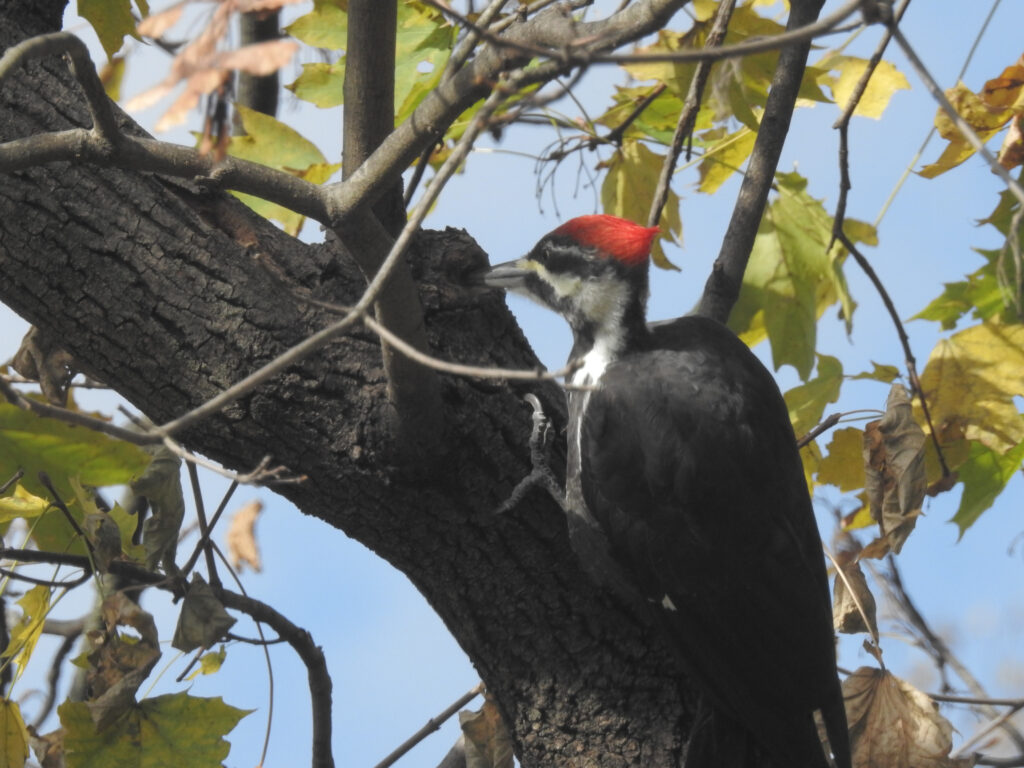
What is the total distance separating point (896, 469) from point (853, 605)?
0.31m

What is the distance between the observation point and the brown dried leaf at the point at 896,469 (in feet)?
7.70

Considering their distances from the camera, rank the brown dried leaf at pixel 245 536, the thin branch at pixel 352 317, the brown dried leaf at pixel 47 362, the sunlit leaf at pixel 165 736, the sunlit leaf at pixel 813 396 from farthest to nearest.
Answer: the brown dried leaf at pixel 245 536
the sunlit leaf at pixel 813 396
the brown dried leaf at pixel 47 362
the sunlit leaf at pixel 165 736
the thin branch at pixel 352 317

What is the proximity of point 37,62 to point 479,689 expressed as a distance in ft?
5.75

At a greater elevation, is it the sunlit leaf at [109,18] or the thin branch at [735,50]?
the sunlit leaf at [109,18]

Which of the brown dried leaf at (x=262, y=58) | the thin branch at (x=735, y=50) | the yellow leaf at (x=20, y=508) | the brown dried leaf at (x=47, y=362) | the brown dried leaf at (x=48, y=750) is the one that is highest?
the brown dried leaf at (x=47, y=362)

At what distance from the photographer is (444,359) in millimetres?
2193

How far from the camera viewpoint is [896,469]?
2365 mm

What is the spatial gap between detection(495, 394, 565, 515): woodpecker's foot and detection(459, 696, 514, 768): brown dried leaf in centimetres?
58

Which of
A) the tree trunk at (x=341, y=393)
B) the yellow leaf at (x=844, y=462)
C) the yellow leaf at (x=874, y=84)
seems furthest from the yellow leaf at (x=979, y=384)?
the tree trunk at (x=341, y=393)

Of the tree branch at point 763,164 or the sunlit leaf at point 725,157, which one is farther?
the sunlit leaf at point 725,157

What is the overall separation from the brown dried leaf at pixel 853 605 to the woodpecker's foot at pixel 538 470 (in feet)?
2.20

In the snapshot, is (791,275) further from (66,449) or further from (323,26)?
(66,449)

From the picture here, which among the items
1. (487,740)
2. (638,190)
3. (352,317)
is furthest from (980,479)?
(352,317)

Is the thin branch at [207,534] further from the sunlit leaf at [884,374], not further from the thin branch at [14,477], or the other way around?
the sunlit leaf at [884,374]
